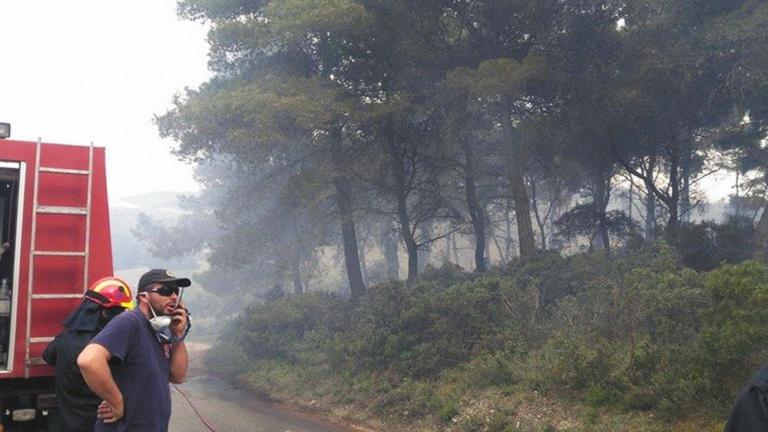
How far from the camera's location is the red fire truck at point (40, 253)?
5188 mm

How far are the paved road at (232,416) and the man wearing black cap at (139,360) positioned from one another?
201 inches

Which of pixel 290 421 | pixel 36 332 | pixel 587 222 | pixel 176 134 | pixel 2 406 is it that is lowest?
pixel 290 421

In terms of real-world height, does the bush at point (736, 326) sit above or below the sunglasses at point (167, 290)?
below

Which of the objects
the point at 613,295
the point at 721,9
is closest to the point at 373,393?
the point at 613,295

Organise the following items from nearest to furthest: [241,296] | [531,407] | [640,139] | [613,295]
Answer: [531,407]
[613,295]
[640,139]
[241,296]

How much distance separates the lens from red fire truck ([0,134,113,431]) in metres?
5.19

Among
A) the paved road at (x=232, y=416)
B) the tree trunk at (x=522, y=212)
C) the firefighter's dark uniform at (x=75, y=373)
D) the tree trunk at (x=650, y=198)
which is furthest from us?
the tree trunk at (x=650, y=198)

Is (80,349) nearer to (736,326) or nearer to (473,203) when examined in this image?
(736,326)

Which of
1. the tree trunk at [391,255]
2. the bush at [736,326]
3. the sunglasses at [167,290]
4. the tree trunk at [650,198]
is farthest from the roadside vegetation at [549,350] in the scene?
the tree trunk at [391,255]

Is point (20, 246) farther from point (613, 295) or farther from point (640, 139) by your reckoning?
point (640, 139)

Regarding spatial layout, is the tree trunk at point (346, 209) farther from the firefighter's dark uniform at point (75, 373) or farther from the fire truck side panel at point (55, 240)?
the firefighter's dark uniform at point (75, 373)

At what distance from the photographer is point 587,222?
20328 millimetres

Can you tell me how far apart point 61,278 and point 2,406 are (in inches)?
46.8

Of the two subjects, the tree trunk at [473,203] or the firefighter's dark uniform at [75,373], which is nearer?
the firefighter's dark uniform at [75,373]
